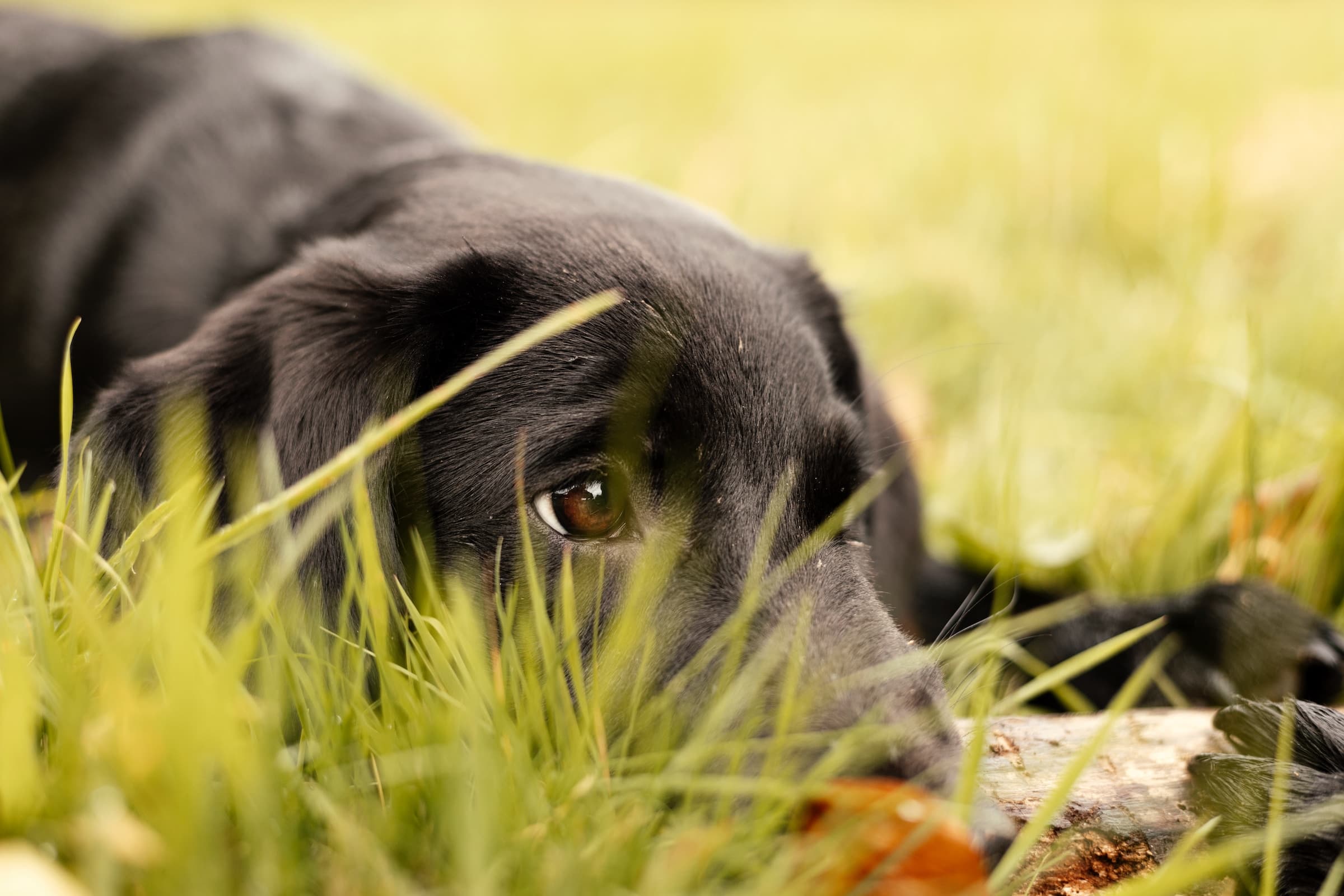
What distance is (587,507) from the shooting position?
1474 millimetres

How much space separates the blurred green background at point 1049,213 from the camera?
250 cm

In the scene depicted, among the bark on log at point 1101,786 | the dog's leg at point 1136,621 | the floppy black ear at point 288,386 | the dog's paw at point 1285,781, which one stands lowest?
the dog's leg at point 1136,621

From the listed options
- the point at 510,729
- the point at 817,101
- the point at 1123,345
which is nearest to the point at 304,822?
the point at 510,729

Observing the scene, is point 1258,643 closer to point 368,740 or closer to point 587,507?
point 587,507

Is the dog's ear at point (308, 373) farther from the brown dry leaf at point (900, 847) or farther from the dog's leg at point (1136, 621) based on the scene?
the dog's leg at point (1136, 621)

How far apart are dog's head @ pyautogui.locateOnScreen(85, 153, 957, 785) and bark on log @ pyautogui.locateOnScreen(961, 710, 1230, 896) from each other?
0.11m

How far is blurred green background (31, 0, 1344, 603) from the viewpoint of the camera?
2500 millimetres

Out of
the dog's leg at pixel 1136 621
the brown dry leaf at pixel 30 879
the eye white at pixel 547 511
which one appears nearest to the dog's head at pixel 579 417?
the eye white at pixel 547 511

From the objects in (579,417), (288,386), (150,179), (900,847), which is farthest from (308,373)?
(150,179)

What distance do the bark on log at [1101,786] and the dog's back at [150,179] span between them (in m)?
1.67

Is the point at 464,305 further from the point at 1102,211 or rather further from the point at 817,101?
the point at 817,101

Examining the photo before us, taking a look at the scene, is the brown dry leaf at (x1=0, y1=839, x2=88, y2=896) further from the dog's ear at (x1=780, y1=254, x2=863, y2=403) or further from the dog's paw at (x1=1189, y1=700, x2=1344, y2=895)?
the dog's ear at (x1=780, y1=254, x2=863, y2=403)

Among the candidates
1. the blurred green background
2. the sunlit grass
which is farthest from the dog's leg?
the sunlit grass

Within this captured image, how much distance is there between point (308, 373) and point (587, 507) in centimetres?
41
